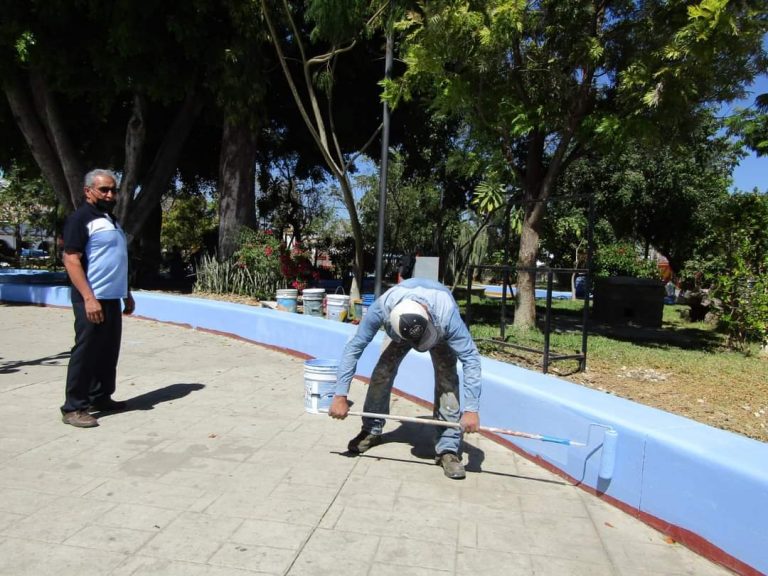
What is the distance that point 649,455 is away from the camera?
10.8 ft

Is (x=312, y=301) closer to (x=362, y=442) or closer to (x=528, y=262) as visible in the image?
(x=528, y=262)

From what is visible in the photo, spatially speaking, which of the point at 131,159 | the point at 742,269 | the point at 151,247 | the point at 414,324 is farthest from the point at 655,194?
the point at 414,324

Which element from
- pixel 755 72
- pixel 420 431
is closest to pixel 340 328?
pixel 420 431

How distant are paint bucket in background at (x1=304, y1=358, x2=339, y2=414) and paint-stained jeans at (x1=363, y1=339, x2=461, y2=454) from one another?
46 cm

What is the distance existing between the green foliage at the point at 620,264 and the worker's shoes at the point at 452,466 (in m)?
17.5

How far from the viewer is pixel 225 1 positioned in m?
10.8

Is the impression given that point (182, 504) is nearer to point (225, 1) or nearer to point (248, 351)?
point (248, 351)

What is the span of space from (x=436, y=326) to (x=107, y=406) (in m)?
→ 2.88

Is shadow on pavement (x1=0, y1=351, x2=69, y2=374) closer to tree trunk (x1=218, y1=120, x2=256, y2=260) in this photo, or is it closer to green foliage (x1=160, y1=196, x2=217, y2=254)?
tree trunk (x1=218, y1=120, x2=256, y2=260)

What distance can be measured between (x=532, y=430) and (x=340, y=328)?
10.5ft

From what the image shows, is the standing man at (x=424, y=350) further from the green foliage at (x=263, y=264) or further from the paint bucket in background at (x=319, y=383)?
the green foliage at (x=263, y=264)

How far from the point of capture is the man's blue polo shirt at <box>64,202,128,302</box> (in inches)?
172

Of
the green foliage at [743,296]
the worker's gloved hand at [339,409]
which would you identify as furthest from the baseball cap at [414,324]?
the green foliage at [743,296]

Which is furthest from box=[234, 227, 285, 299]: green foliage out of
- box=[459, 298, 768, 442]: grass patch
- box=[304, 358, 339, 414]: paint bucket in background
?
box=[304, 358, 339, 414]: paint bucket in background
